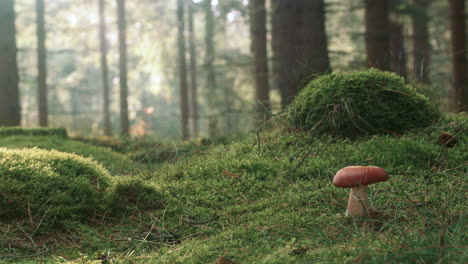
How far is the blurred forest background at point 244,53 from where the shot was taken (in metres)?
6.97

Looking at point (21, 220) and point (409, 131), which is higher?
point (409, 131)

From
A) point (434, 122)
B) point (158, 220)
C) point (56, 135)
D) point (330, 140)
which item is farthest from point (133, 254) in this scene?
point (56, 135)

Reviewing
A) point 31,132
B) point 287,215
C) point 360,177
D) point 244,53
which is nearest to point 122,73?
point 244,53

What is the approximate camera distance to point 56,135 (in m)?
7.12

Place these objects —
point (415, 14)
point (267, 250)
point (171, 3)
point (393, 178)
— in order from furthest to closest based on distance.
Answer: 1. point (171, 3)
2. point (415, 14)
3. point (393, 178)
4. point (267, 250)

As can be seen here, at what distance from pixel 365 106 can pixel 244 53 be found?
20.9 m

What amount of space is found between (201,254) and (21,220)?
158 centimetres

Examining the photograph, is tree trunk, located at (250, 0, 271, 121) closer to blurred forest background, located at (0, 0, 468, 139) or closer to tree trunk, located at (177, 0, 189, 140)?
blurred forest background, located at (0, 0, 468, 139)

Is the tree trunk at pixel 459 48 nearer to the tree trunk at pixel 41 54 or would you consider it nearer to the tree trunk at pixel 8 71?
the tree trunk at pixel 8 71

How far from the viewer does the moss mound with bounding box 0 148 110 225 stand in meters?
3.21

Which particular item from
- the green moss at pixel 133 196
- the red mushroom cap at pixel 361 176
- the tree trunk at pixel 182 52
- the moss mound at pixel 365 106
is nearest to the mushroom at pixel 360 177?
the red mushroom cap at pixel 361 176

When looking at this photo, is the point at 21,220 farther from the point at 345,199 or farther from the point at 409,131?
the point at 409,131

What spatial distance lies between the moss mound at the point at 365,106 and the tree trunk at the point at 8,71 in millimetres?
8329

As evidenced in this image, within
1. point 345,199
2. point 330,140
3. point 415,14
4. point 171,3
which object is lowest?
point 345,199
